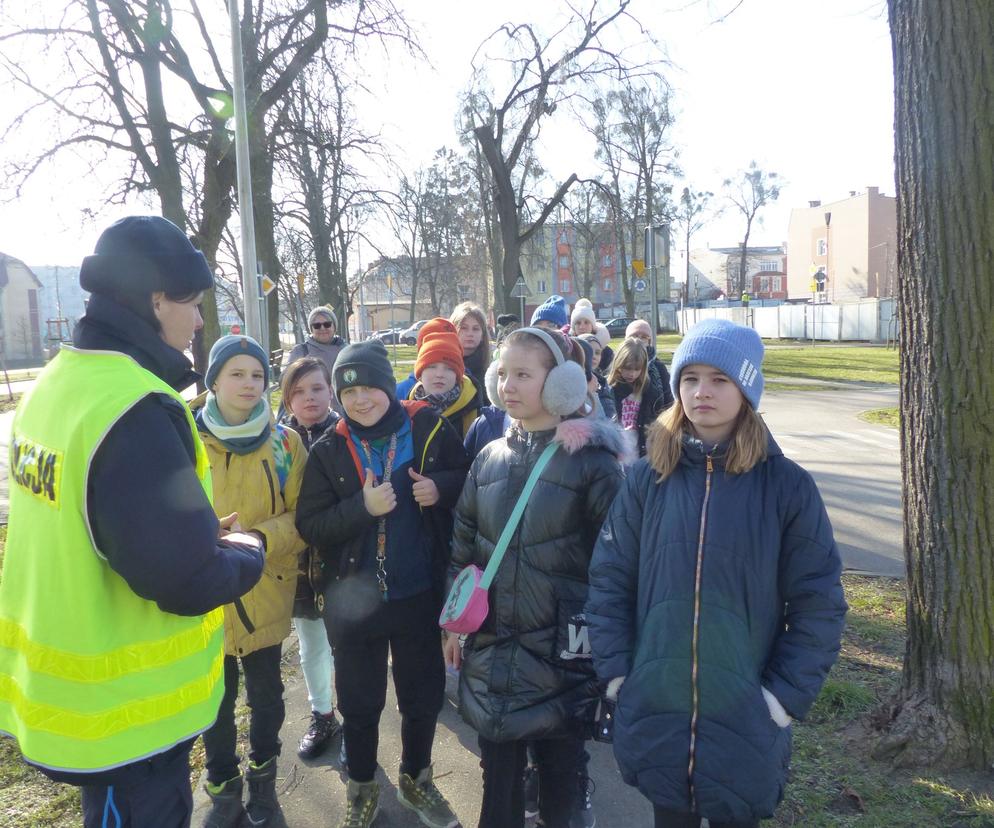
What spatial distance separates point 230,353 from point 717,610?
6.79ft

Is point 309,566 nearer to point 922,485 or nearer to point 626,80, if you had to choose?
point 922,485

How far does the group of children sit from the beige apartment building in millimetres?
54885

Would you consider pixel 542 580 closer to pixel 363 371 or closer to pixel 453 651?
pixel 453 651

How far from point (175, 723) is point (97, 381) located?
0.80 metres

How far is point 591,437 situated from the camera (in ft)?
8.50

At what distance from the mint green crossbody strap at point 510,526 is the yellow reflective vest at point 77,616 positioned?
1003 mm

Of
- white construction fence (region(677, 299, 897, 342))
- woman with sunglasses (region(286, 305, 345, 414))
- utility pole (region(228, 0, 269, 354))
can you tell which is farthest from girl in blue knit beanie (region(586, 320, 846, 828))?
white construction fence (region(677, 299, 897, 342))

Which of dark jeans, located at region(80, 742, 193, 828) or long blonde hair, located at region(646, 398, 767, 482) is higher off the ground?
→ long blonde hair, located at region(646, 398, 767, 482)

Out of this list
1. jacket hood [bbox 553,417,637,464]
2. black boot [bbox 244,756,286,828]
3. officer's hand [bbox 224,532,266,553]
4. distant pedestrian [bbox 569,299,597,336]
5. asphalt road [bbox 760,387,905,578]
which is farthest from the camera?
distant pedestrian [bbox 569,299,597,336]

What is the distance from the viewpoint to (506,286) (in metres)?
17.5

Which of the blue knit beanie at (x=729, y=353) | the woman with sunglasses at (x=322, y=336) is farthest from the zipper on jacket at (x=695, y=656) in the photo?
the woman with sunglasses at (x=322, y=336)

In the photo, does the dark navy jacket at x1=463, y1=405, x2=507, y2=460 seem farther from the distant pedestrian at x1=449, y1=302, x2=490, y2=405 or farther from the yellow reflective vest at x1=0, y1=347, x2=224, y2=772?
the yellow reflective vest at x1=0, y1=347, x2=224, y2=772

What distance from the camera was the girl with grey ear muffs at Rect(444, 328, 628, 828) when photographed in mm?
2484

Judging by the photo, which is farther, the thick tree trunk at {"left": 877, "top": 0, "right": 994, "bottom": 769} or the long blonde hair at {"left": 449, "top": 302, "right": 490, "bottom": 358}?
the long blonde hair at {"left": 449, "top": 302, "right": 490, "bottom": 358}
